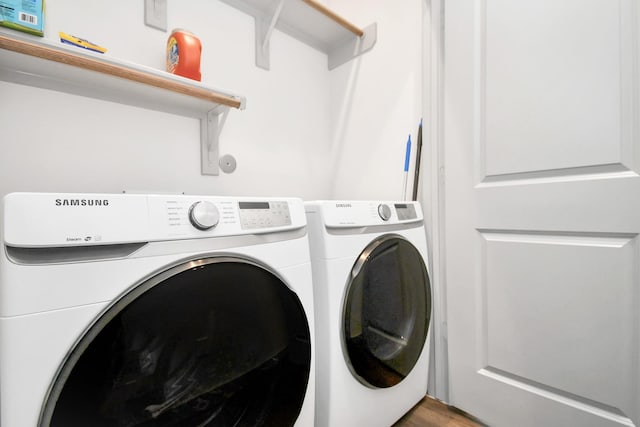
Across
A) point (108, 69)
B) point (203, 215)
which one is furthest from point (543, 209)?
point (108, 69)

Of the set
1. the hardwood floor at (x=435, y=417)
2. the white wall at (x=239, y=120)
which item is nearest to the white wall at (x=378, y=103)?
the white wall at (x=239, y=120)

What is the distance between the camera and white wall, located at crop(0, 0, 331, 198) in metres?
0.95

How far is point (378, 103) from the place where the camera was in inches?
63.1

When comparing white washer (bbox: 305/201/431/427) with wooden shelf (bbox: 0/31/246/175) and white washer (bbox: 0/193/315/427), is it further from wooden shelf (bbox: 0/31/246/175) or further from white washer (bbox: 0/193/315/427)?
wooden shelf (bbox: 0/31/246/175)

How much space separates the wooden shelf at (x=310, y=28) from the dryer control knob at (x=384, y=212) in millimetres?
1073

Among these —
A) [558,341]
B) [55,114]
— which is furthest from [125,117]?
[558,341]

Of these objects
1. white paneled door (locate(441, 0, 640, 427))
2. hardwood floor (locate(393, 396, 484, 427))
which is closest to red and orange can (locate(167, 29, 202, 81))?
white paneled door (locate(441, 0, 640, 427))

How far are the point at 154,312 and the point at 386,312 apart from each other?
779 millimetres

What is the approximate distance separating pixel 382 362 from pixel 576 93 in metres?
1.13

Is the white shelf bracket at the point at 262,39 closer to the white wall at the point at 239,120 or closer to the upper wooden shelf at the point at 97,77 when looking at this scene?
the white wall at the point at 239,120

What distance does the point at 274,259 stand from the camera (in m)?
0.72

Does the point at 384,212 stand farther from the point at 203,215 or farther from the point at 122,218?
the point at 122,218

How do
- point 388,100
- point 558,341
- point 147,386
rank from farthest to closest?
point 388,100, point 558,341, point 147,386

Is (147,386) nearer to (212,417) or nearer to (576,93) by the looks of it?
(212,417)
